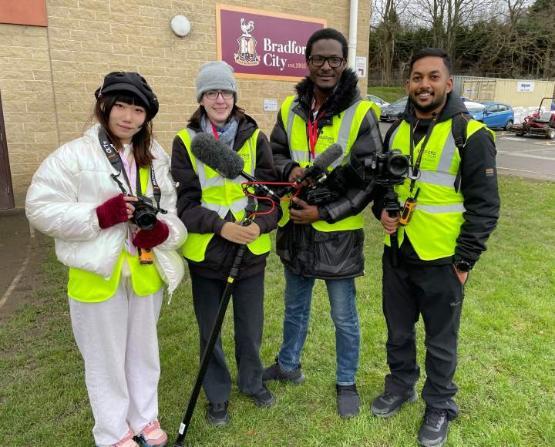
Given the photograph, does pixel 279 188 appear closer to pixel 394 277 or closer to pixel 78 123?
pixel 394 277

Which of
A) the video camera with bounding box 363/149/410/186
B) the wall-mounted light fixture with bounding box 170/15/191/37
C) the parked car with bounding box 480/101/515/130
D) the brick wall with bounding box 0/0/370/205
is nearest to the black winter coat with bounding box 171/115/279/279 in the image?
the video camera with bounding box 363/149/410/186

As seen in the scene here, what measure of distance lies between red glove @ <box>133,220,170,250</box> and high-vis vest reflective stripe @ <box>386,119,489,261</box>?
134 centimetres

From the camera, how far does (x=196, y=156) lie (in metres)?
2.27

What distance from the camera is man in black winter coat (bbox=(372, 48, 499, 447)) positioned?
7.79ft

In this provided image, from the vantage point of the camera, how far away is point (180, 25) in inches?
293

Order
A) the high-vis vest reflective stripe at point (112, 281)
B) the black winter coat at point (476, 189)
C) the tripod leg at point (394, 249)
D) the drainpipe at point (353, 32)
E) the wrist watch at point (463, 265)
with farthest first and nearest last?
1. the drainpipe at point (353, 32)
2. the tripod leg at point (394, 249)
3. the wrist watch at point (463, 265)
4. the black winter coat at point (476, 189)
5. the high-vis vest reflective stripe at point (112, 281)

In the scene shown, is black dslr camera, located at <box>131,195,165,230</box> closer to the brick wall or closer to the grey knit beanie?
the grey knit beanie

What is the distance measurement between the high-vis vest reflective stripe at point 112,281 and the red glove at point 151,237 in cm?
10

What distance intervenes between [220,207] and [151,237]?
43 centimetres

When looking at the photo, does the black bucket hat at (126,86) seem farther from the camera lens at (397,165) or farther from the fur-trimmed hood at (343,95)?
the camera lens at (397,165)

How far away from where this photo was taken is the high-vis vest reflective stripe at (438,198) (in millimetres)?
2412

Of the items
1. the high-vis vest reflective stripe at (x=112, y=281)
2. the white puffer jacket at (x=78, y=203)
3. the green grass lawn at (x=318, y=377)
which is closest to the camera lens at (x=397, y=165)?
the high-vis vest reflective stripe at (x=112, y=281)

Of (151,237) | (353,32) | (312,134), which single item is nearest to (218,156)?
(151,237)

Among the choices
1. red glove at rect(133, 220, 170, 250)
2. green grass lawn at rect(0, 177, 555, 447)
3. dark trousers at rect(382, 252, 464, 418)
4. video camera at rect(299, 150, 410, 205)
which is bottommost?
green grass lawn at rect(0, 177, 555, 447)
